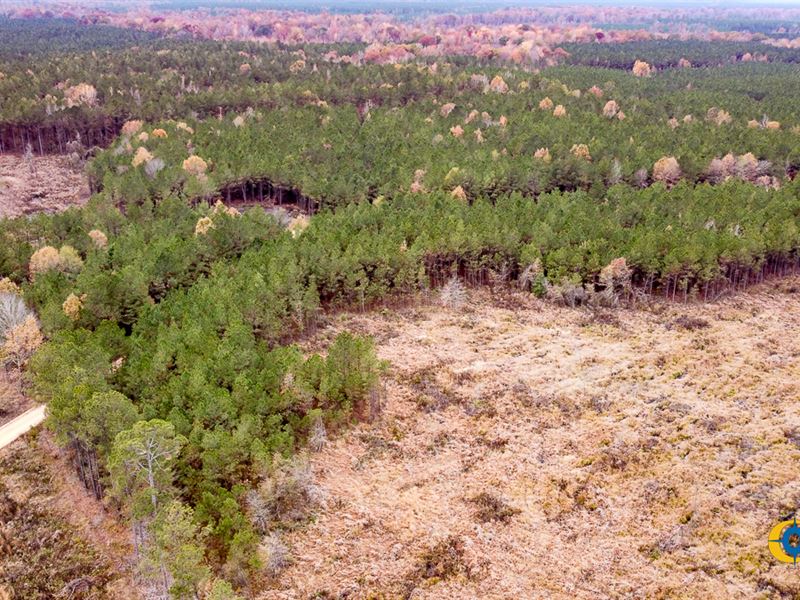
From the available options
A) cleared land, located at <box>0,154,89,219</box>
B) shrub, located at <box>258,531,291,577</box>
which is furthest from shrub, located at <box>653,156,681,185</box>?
cleared land, located at <box>0,154,89,219</box>

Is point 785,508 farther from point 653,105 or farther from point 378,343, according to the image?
point 653,105

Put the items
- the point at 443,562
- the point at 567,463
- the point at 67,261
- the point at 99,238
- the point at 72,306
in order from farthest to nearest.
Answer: the point at 99,238 < the point at 67,261 < the point at 72,306 < the point at 567,463 < the point at 443,562

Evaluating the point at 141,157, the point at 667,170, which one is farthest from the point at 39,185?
the point at 667,170

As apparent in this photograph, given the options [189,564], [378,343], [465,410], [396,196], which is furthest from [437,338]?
[189,564]

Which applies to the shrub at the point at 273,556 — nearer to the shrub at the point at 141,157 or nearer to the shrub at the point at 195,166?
the shrub at the point at 195,166

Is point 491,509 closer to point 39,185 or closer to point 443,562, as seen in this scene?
point 443,562

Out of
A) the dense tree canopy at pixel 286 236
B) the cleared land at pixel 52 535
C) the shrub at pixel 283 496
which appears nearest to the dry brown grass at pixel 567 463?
the shrub at pixel 283 496
